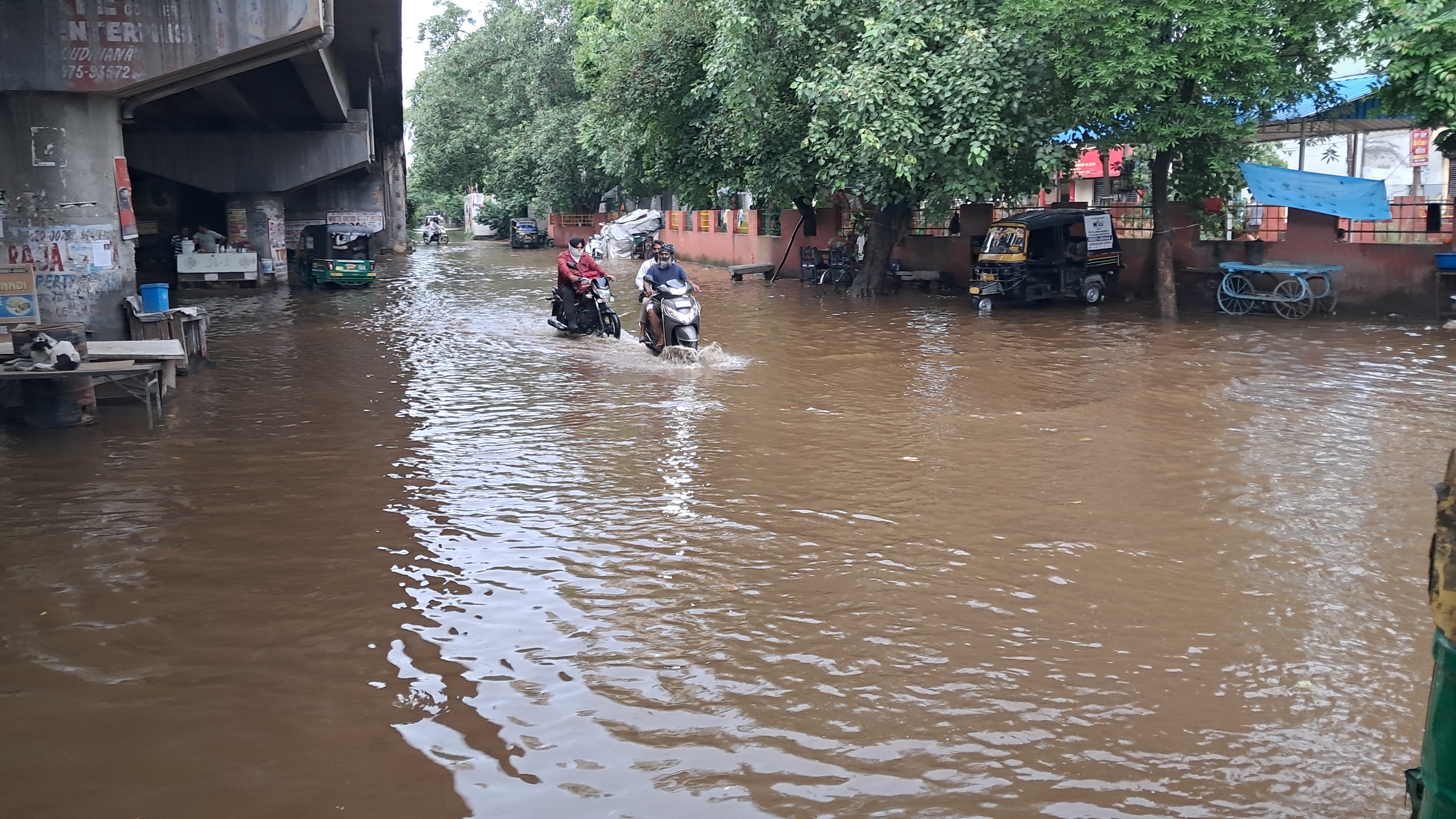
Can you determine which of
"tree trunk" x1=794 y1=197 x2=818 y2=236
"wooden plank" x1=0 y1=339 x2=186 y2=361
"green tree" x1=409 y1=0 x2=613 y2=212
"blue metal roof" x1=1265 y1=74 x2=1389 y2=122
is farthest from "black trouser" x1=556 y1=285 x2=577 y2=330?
"green tree" x1=409 y1=0 x2=613 y2=212

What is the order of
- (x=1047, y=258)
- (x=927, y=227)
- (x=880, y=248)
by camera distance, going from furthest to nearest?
(x=927, y=227)
(x=880, y=248)
(x=1047, y=258)

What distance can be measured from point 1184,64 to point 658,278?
815 cm

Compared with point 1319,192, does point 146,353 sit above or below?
below

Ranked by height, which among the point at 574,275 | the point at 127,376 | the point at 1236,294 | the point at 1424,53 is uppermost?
the point at 1424,53

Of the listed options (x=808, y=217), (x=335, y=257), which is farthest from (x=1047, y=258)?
(x=335, y=257)

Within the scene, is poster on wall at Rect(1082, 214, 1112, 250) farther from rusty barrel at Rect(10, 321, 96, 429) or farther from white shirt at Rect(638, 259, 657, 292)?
rusty barrel at Rect(10, 321, 96, 429)

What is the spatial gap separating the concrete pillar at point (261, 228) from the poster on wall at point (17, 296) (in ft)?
58.7

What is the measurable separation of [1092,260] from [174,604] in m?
17.6

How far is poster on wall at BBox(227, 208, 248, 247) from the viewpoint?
28.0 m

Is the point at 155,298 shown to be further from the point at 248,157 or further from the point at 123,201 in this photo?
the point at 248,157

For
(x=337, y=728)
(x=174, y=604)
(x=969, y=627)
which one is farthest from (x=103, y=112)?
(x=969, y=627)

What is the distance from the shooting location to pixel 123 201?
41.2ft

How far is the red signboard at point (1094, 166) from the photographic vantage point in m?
28.8

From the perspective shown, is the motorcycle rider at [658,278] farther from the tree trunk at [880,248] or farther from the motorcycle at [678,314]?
the tree trunk at [880,248]
